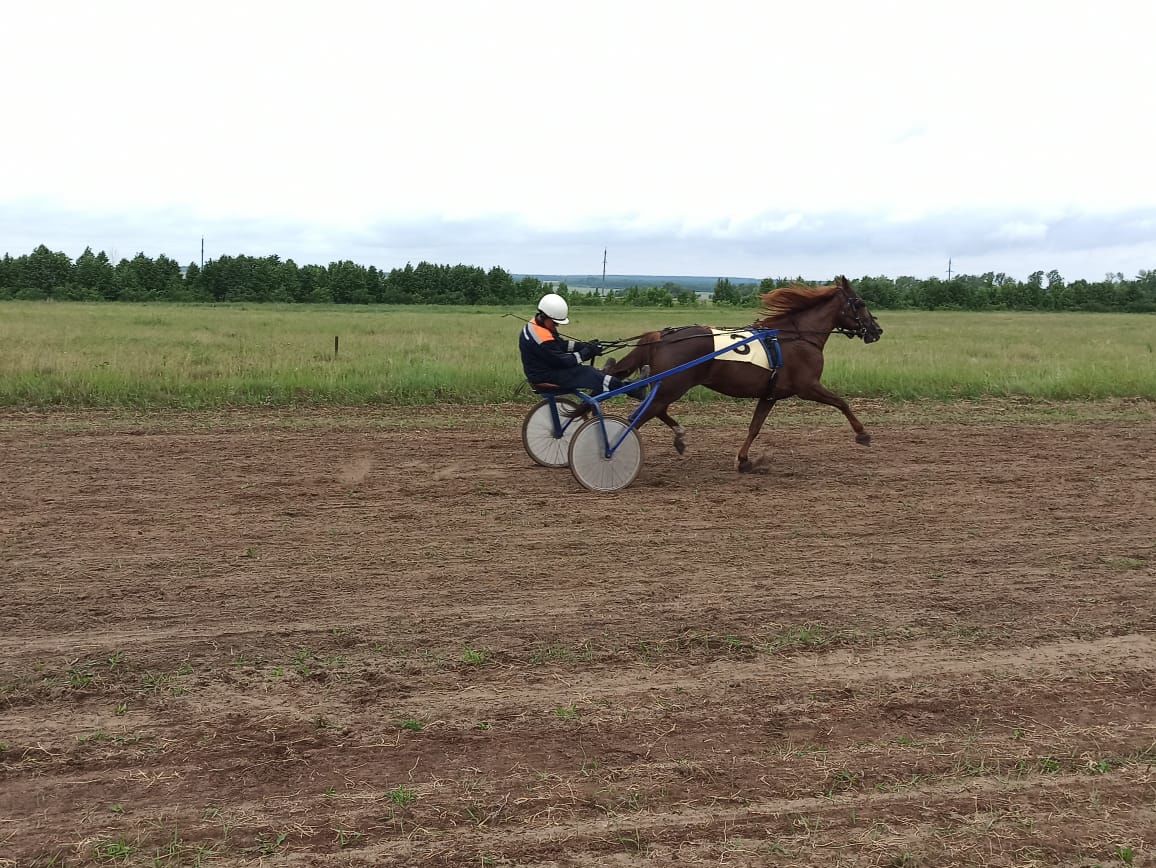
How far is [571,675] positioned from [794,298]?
6.81m

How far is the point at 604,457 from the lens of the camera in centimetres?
974

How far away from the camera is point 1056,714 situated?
4824mm

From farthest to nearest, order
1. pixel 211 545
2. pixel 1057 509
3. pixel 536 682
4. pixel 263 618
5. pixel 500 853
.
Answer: pixel 1057 509 → pixel 211 545 → pixel 263 618 → pixel 536 682 → pixel 500 853

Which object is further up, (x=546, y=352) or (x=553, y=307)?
(x=553, y=307)

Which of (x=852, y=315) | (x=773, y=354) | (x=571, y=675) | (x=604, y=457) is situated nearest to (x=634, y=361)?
(x=604, y=457)

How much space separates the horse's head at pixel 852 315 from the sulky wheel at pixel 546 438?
3036 millimetres

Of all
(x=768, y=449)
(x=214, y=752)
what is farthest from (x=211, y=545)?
(x=768, y=449)

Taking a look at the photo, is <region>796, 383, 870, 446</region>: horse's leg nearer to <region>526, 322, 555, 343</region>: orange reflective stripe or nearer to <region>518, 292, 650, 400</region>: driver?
<region>518, 292, 650, 400</region>: driver

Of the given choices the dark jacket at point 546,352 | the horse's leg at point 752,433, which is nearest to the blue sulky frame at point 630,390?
the dark jacket at point 546,352

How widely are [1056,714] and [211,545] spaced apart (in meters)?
5.69

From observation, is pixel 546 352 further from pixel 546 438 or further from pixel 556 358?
pixel 546 438

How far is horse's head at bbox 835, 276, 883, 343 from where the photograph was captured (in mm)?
10938

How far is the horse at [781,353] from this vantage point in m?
10.4

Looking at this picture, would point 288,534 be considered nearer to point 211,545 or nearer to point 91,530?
point 211,545
